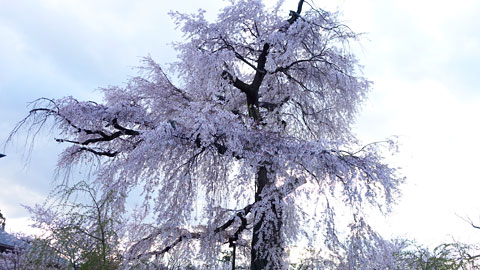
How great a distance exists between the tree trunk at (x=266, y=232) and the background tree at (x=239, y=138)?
1.1 inches

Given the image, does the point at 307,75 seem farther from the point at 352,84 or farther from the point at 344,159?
the point at 344,159

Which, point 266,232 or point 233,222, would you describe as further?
point 233,222

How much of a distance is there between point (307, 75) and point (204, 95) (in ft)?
10.0

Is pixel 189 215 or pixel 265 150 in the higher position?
pixel 265 150

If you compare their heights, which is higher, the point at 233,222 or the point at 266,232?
the point at 233,222

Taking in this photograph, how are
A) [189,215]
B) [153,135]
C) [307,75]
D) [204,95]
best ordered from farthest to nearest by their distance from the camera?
1. [307,75]
2. [204,95]
3. [189,215]
4. [153,135]

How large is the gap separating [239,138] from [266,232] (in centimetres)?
201

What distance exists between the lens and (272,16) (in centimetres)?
1277

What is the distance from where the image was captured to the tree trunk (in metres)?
9.62

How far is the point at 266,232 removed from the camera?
973cm

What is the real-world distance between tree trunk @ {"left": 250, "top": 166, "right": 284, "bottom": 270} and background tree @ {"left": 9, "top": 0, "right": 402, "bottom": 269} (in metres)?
0.03

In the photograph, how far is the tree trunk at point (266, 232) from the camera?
31.6ft

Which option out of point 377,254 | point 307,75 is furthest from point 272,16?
point 377,254

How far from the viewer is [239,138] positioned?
9.88 metres
